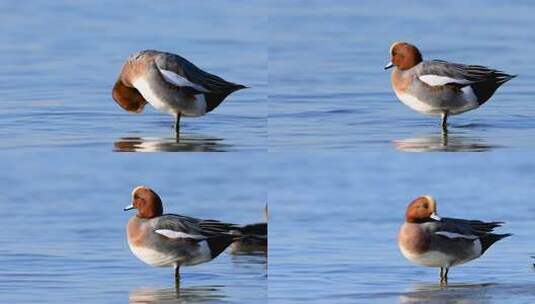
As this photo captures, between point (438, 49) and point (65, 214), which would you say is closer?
point (65, 214)

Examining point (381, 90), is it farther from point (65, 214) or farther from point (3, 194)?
point (3, 194)

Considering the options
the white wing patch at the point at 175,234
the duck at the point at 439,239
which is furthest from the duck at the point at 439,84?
the white wing patch at the point at 175,234

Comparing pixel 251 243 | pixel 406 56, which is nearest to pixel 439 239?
pixel 406 56

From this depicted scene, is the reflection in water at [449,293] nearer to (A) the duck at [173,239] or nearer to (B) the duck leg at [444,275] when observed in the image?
(B) the duck leg at [444,275]

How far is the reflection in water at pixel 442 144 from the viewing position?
11719 millimetres

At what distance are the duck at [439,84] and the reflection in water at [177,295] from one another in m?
1.92

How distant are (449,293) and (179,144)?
2098 mm

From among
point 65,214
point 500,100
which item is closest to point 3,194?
point 65,214

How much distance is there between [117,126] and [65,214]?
2.53 metres

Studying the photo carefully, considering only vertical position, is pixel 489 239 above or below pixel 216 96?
below

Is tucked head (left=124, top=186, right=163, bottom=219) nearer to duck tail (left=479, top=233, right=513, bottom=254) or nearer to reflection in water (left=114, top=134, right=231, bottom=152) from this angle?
reflection in water (left=114, top=134, right=231, bottom=152)

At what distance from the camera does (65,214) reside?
14.6 meters

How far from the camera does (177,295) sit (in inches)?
430

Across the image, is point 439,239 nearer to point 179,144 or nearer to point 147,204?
point 179,144
